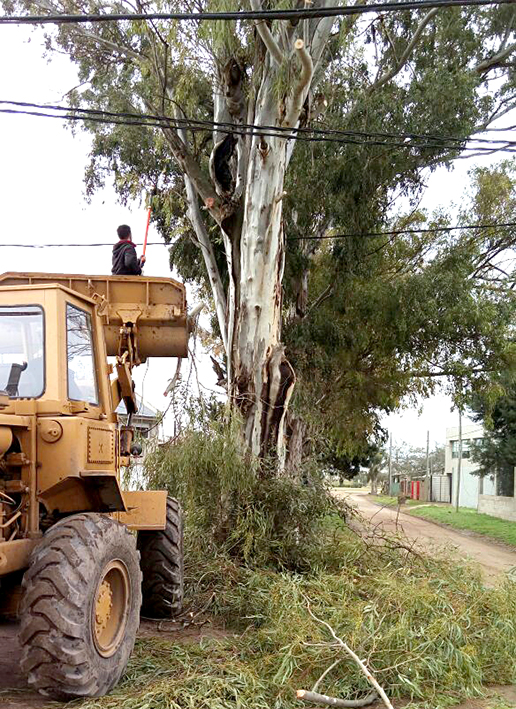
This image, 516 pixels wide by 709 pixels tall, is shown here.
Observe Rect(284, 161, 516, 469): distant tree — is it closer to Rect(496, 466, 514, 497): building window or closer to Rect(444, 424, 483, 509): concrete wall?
Rect(496, 466, 514, 497): building window

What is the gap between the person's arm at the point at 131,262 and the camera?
7770mm

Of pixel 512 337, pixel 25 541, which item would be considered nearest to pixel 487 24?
pixel 512 337

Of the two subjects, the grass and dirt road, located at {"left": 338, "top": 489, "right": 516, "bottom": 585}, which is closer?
dirt road, located at {"left": 338, "top": 489, "right": 516, "bottom": 585}

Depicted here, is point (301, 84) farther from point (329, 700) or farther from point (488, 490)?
point (488, 490)

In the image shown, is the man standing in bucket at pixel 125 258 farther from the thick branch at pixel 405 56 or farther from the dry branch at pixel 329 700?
the thick branch at pixel 405 56

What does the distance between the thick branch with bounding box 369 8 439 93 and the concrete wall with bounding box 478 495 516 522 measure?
60.6ft

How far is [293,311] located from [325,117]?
4409 millimetres

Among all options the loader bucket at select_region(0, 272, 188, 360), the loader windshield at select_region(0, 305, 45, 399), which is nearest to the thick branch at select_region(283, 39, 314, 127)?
the loader bucket at select_region(0, 272, 188, 360)

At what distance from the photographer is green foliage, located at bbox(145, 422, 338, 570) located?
9.67m

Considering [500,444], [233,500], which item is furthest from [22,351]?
[500,444]

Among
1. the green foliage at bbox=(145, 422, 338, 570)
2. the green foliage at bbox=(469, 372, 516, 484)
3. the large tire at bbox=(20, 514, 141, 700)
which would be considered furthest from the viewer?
the green foliage at bbox=(469, 372, 516, 484)

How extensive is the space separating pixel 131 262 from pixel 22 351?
7.87 feet

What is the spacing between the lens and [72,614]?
4738mm

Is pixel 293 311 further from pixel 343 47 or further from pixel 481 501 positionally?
pixel 481 501
